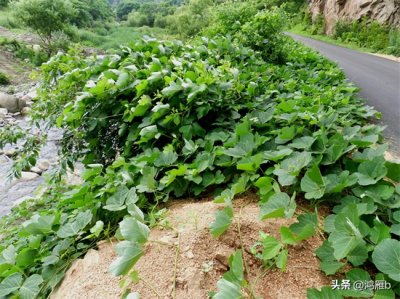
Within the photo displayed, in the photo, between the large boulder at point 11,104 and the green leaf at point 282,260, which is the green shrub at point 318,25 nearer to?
the large boulder at point 11,104

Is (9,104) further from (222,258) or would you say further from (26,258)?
(222,258)

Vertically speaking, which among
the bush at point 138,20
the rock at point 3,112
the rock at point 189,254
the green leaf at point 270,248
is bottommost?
the bush at point 138,20

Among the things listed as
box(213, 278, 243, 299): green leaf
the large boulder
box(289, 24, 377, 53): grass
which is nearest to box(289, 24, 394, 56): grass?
box(289, 24, 377, 53): grass

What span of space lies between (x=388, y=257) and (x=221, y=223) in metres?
0.62

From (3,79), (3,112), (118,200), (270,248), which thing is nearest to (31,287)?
(118,200)

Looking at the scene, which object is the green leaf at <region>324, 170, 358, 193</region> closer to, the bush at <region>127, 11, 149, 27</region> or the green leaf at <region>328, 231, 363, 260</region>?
the green leaf at <region>328, 231, 363, 260</region>

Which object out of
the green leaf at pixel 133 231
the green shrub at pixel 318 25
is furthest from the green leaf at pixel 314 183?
the green shrub at pixel 318 25

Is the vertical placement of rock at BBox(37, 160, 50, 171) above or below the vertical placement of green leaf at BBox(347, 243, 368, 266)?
below

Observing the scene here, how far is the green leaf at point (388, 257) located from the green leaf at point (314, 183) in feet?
1.11

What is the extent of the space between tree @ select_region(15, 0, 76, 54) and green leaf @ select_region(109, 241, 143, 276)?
22355mm

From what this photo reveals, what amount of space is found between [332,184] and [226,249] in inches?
22.6

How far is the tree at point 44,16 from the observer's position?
70.8 ft

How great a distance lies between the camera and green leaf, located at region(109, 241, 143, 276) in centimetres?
112

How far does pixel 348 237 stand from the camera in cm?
110
